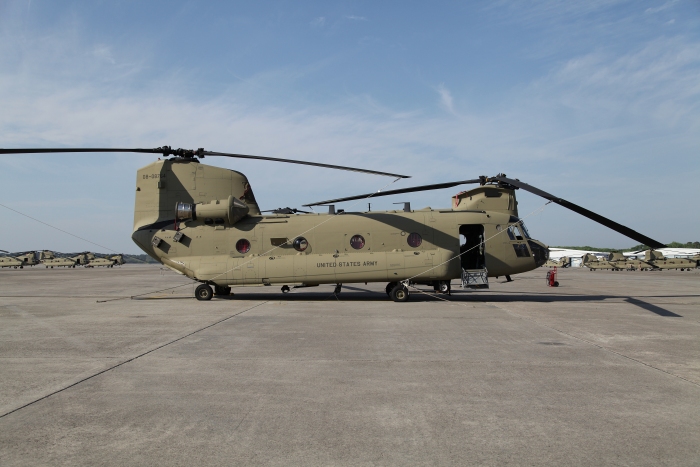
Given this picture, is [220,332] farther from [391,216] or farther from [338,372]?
[391,216]

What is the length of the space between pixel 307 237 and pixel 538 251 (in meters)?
8.29

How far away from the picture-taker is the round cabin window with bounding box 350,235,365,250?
1631 centimetres

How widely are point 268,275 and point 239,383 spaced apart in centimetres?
1060

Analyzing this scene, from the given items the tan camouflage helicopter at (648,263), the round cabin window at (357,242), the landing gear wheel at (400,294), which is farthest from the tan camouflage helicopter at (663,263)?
the round cabin window at (357,242)

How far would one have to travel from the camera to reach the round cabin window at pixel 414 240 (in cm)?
1631

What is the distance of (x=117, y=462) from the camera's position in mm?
3521

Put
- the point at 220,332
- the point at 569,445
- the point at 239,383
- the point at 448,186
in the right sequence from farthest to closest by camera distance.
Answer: the point at 448,186, the point at 220,332, the point at 239,383, the point at 569,445

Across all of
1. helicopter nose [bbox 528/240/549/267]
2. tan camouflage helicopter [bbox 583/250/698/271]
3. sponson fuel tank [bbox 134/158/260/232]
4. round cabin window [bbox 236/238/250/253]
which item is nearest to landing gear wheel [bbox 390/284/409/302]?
helicopter nose [bbox 528/240/549/267]

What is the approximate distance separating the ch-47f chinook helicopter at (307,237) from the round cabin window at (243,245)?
36 mm

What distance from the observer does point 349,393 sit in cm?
524

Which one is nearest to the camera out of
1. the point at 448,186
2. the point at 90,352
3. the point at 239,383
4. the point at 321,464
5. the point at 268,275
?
the point at 321,464

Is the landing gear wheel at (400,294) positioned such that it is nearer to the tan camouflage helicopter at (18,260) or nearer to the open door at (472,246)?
the open door at (472,246)

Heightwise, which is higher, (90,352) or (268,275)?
(268,275)

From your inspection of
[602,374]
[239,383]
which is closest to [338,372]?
[239,383]
